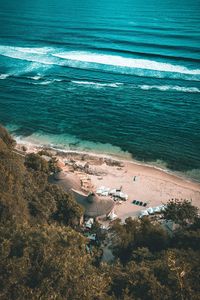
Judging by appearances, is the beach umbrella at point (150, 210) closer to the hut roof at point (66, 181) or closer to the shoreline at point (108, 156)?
the hut roof at point (66, 181)

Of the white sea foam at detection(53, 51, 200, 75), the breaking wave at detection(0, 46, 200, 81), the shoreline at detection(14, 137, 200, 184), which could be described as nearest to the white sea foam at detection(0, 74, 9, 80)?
the breaking wave at detection(0, 46, 200, 81)

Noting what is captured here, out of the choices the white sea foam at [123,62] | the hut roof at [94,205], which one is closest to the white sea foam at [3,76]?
the white sea foam at [123,62]

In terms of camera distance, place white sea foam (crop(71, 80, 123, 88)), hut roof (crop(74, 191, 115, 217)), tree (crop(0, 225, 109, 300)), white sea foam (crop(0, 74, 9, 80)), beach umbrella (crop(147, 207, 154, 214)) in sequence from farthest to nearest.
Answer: white sea foam (crop(0, 74, 9, 80))
white sea foam (crop(71, 80, 123, 88))
beach umbrella (crop(147, 207, 154, 214))
hut roof (crop(74, 191, 115, 217))
tree (crop(0, 225, 109, 300))

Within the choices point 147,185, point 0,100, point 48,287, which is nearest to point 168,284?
point 48,287

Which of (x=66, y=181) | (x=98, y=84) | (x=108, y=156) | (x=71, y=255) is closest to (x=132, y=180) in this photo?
(x=108, y=156)

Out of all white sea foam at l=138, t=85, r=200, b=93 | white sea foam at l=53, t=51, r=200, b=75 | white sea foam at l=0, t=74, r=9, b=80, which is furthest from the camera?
white sea foam at l=53, t=51, r=200, b=75

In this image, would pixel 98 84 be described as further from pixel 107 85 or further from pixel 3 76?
pixel 3 76

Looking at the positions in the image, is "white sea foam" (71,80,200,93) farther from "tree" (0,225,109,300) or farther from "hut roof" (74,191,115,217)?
"tree" (0,225,109,300)

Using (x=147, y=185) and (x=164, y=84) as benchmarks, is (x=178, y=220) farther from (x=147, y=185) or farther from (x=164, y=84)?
(x=164, y=84)
